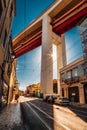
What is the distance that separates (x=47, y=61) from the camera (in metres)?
37.0

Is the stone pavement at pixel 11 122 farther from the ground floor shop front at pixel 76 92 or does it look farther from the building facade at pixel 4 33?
the ground floor shop front at pixel 76 92

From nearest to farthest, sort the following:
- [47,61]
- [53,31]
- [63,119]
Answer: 1. [63,119]
2. [47,61]
3. [53,31]

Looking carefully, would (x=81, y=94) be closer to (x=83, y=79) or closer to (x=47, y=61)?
(x=83, y=79)

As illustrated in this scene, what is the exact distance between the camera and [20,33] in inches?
2210

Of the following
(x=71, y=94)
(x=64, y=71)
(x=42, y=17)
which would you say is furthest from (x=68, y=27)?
(x=71, y=94)

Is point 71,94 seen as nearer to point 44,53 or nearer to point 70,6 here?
point 44,53

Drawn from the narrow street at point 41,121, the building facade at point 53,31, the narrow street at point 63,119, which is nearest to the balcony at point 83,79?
the building facade at point 53,31

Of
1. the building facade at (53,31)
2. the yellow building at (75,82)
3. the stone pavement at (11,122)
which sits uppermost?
the building facade at (53,31)

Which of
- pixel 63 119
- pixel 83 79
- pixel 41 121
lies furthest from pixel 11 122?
pixel 83 79

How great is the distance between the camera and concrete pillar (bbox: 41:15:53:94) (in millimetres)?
34341

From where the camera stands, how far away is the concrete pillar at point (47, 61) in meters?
34.3

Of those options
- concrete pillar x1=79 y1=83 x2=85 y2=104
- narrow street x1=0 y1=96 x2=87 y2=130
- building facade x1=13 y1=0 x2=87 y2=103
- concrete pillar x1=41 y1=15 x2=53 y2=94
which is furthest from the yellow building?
narrow street x1=0 y1=96 x2=87 y2=130

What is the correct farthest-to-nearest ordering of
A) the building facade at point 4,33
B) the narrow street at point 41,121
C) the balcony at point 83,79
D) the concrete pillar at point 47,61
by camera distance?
the concrete pillar at point 47,61 < the balcony at point 83,79 < the building facade at point 4,33 < the narrow street at point 41,121

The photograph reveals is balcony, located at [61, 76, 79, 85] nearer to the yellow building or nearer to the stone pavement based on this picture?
the yellow building
